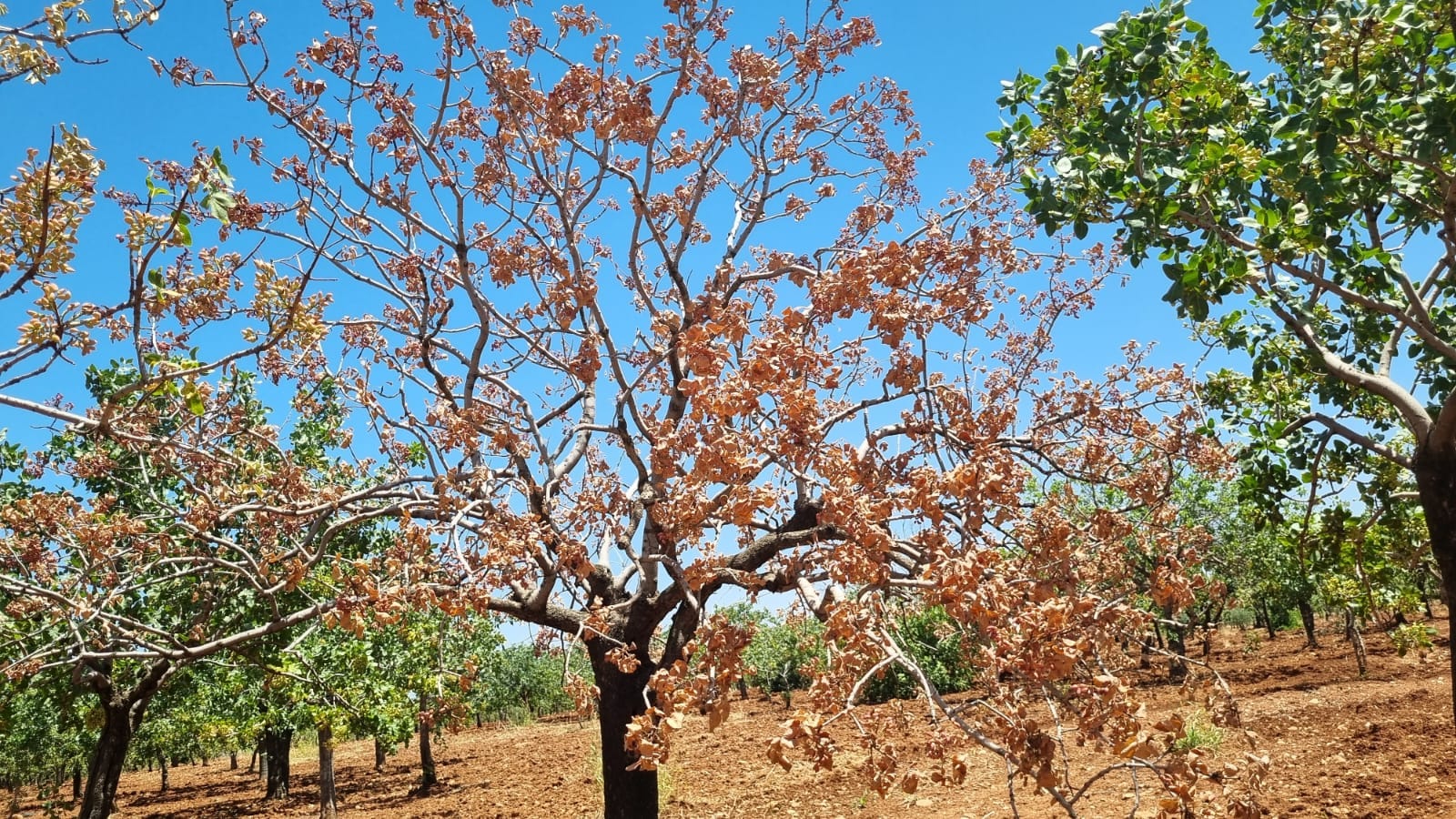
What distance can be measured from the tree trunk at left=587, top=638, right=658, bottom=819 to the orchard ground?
1.41 metres

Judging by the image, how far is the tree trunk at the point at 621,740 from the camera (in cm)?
713

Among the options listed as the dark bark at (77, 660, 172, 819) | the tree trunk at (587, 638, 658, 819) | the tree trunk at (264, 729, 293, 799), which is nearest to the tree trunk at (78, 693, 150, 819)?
the dark bark at (77, 660, 172, 819)

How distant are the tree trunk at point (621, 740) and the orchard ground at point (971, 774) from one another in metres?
1.41

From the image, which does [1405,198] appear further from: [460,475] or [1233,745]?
[1233,745]

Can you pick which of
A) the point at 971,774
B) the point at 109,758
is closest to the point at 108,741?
the point at 109,758

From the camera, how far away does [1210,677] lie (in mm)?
4379

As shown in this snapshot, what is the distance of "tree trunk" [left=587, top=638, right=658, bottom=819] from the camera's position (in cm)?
713

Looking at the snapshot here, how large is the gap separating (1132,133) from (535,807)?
14.4 metres

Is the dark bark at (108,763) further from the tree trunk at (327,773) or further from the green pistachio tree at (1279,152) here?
the green pistachio tree at (1279,152)

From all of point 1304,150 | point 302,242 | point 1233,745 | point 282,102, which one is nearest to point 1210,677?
point 1304,150

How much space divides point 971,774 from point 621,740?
828 cm

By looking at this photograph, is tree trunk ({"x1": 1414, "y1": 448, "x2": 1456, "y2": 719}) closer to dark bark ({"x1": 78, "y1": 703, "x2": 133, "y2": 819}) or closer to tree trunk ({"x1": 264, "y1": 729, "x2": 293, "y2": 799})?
dark bark ({"x1": 78, "y1": 703, "x2": 133, "y2": 819})

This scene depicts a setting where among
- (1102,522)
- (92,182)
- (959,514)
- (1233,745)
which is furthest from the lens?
(1233,745)

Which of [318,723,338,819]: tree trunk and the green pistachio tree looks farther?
[318,723,338,819]: tree trunk
